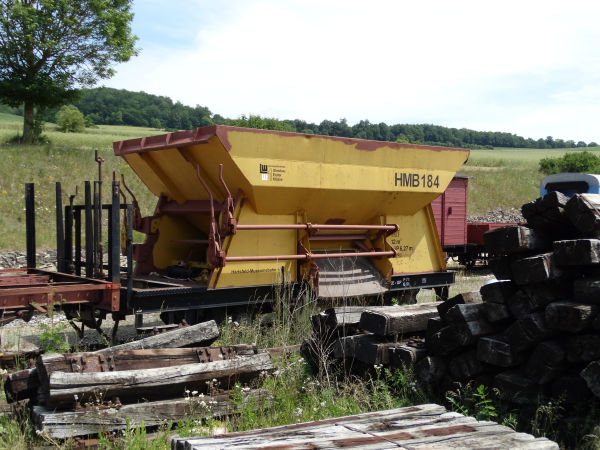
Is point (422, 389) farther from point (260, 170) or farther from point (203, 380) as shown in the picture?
point (260, 170)

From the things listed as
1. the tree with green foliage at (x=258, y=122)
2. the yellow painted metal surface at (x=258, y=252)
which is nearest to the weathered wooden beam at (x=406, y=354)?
the yellow painted metal surface at (x=258, y=252)

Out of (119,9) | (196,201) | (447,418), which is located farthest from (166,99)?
(447,418)

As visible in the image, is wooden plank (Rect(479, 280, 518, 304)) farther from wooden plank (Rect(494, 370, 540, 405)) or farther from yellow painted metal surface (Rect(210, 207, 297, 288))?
yellow painted metal surface (Rect(210, 207, 297, 288))

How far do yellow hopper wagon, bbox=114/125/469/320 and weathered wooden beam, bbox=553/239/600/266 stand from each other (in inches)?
147

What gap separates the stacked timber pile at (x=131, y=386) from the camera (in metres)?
4.11

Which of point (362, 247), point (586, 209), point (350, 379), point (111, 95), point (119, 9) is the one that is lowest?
point (350, 379)

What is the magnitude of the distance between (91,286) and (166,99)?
269 ft

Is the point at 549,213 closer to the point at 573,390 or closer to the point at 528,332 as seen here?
the point at 528,332

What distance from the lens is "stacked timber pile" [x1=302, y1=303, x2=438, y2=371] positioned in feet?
18.4

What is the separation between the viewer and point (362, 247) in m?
9.23

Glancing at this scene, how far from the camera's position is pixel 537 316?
15.5 feet

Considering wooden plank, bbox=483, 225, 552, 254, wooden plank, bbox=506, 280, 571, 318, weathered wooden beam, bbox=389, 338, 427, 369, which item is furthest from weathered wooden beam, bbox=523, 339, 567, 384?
weathered wooden beam, bbox=389, 338, 427, 369

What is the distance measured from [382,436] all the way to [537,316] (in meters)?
2.19

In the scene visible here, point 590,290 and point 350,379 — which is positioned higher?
point 590,290
